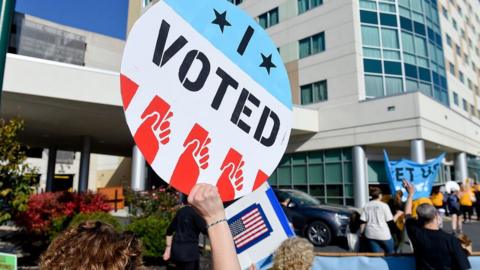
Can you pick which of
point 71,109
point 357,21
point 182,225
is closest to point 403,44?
point 357,21

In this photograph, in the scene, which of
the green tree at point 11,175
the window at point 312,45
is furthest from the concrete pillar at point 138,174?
the green tree at point 11,175

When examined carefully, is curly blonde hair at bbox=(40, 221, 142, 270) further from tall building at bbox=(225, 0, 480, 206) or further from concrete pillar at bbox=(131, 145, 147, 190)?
tall building at bbox=(225, 0, 480, 206)

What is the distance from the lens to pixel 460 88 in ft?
97.7

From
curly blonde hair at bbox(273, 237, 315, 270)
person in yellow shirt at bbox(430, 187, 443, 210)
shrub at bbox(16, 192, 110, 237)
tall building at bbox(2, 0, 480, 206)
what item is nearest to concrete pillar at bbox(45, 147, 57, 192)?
tall building at bbox(2, 0, 480, 206)

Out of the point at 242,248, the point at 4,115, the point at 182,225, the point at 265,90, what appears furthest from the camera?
the point at 4,115

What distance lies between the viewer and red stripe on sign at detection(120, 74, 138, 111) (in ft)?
4.65

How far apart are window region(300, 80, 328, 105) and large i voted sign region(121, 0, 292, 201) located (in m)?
21.2

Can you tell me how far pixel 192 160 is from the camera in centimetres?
145

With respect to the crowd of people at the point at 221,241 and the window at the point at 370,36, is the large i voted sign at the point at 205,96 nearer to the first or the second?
the crowd of people at the point at 221,241

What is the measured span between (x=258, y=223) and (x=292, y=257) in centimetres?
57

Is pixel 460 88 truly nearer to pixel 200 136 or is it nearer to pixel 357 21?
pixel 357 21

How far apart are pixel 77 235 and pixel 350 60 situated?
2156 centimetres

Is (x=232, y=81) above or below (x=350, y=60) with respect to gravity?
below

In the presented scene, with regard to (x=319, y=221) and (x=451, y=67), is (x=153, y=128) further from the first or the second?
(x=451, y=67)
